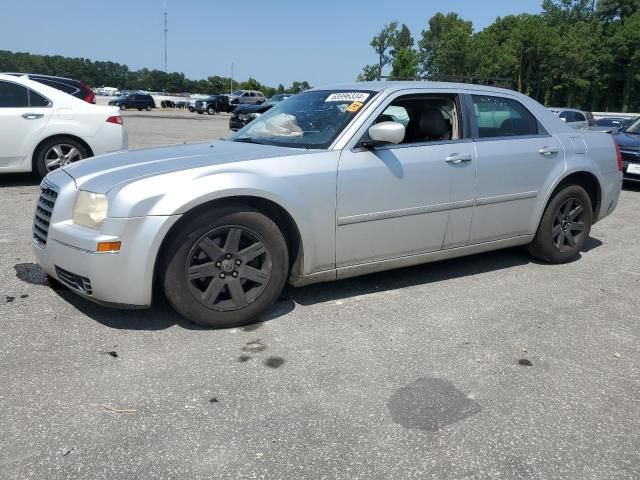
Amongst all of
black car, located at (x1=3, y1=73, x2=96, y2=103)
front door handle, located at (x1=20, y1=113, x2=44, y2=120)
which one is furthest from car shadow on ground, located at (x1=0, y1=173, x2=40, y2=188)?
black car, located at (x1=3, y1=73, x2=96, y2=103)

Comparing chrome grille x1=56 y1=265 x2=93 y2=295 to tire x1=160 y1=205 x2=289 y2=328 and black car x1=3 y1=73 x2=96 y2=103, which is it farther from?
black car x1=3 y1=73 x2=96 y2=103

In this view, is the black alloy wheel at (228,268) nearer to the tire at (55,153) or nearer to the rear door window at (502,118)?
the rear door window at (502,118)

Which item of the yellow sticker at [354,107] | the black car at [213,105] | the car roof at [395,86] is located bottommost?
the yellow sticker at [354,107]

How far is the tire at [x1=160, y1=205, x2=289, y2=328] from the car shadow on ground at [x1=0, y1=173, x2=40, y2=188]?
234 inches

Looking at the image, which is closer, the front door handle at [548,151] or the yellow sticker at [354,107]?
the yellow sticker at [354,107]

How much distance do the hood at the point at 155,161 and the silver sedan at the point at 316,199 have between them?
16mm

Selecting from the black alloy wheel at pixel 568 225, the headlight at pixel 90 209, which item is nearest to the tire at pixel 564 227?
the black alloy wheel at pixel 568 225

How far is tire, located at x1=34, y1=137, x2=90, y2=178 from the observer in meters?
7.68

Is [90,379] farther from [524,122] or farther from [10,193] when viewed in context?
[10,193]

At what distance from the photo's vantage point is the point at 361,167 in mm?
3752

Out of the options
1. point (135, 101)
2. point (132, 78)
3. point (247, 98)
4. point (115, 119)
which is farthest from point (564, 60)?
point (132, 78)

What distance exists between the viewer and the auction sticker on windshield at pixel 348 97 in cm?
410

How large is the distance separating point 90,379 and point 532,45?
72.7m

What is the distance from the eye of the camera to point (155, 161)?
3537 millimetres
